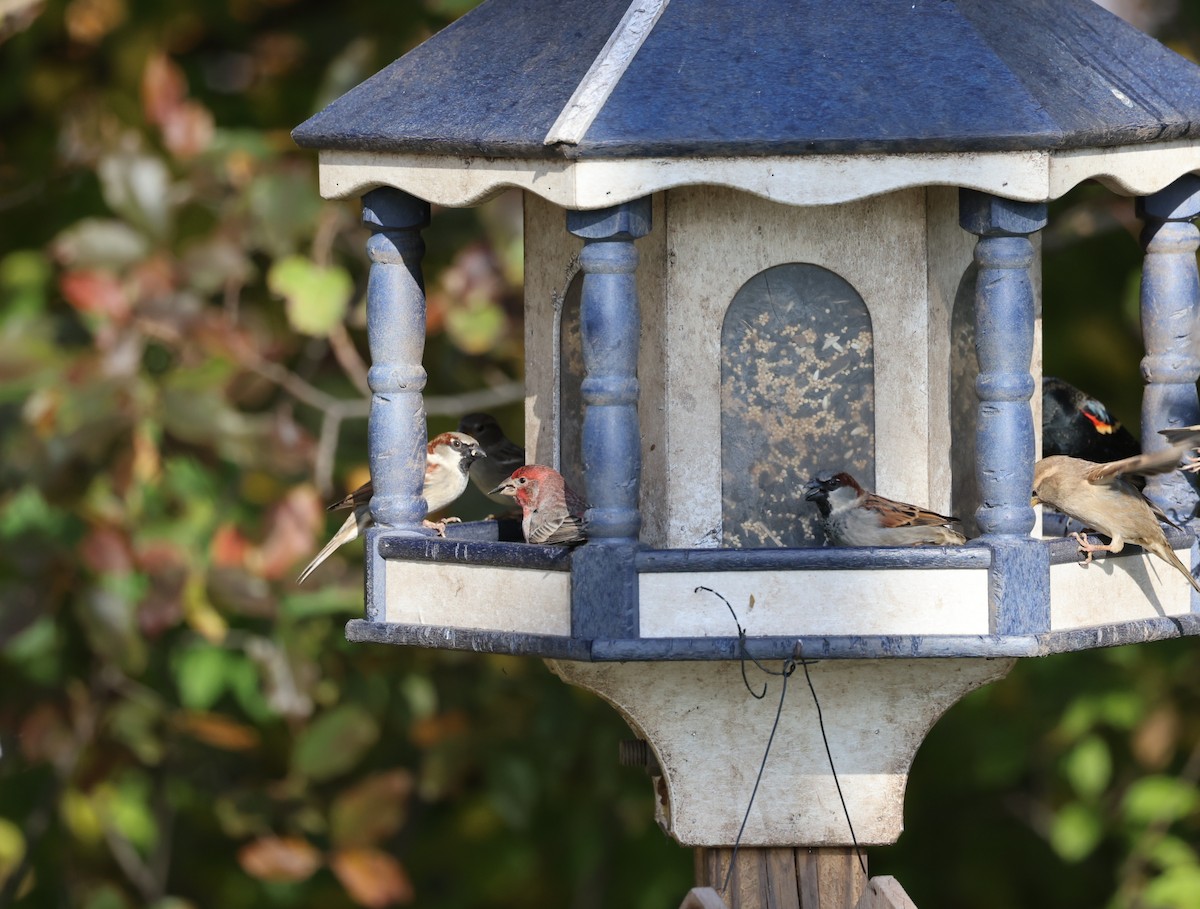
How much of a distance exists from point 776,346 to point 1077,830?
3139 mm

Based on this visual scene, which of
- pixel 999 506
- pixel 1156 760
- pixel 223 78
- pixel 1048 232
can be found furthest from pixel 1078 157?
pixel 223 78

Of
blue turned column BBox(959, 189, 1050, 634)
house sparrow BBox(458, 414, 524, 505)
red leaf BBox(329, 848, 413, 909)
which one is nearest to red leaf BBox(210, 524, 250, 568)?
house sparrow BBox(458, 414, 524, 505)

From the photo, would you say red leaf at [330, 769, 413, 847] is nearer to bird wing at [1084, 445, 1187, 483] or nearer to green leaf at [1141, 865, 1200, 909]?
green leaf at [1141, 865, 1200, 909]

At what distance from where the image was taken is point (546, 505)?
4.83m

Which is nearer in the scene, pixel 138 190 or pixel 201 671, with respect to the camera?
pixel 138 190

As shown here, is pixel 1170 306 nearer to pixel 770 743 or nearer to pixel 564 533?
pixel 770 743

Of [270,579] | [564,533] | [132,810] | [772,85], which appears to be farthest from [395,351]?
[132,810]

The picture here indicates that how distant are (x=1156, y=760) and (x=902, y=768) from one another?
302 cm

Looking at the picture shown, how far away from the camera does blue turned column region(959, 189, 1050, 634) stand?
4281mm

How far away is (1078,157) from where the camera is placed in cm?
441

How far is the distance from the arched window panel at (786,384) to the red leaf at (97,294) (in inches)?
93.9

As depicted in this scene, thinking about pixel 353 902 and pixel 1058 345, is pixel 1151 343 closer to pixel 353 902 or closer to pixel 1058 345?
pixel 1058 345

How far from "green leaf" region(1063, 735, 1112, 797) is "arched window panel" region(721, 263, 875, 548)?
2.73 m

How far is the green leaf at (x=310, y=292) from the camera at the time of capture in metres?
6.61
